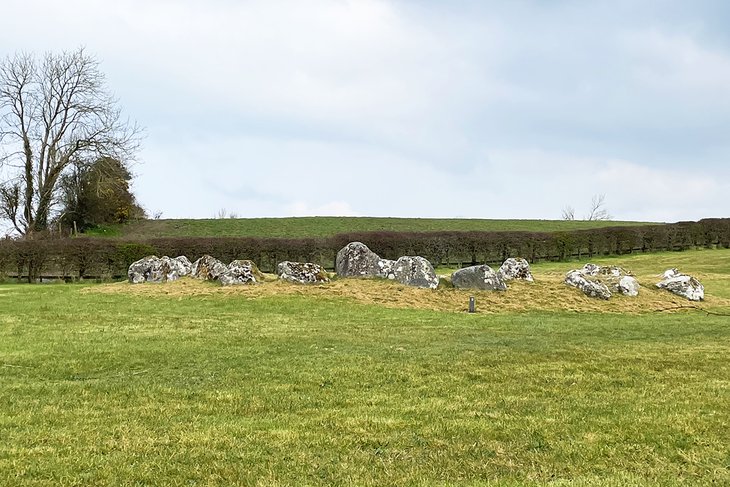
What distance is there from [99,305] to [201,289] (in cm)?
328

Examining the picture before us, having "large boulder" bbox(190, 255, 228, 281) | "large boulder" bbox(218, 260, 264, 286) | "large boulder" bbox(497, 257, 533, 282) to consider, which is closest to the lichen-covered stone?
"large boulder" bbox(497, 257, 533, 282)

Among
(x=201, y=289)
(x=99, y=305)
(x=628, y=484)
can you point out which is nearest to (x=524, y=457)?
(x=628, y=484)

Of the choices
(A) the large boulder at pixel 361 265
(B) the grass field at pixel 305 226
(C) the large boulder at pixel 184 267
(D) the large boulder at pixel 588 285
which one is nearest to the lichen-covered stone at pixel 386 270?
(A) the large boulder at pixel 361 265

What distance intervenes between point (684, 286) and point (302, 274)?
12.6 meters

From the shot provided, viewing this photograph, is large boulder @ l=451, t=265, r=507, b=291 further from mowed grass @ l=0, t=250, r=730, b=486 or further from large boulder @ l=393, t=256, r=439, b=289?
mowed grass @ l=0, t=250, r=730, b=486

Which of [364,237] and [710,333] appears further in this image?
[364,237]

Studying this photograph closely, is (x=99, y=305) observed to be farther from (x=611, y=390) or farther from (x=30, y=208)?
(x=30, y=208)

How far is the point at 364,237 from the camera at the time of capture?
107 feet

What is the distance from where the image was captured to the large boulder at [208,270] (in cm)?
1908

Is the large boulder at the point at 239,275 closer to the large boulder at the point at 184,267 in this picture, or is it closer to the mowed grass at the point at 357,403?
the large boulder at the point at 184,267

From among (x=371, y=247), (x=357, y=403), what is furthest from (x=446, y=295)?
(x=371, y=247)

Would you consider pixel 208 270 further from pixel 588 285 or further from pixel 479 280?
pixel 588 285

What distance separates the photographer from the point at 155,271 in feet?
66.3

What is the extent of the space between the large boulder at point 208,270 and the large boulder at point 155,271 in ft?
2.30
